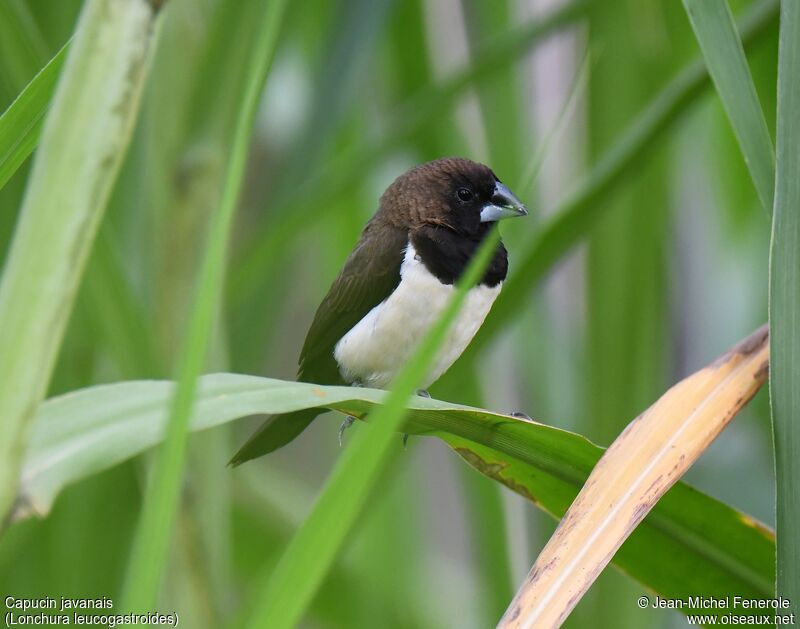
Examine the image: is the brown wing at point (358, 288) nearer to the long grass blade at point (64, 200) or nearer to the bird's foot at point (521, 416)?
the bird's foot at point (521, 416)

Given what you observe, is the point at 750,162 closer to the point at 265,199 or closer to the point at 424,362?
the point at 424,362

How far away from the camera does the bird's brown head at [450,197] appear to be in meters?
1.39

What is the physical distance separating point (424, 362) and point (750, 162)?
1.58ft

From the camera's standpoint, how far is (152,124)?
1253 millimetres

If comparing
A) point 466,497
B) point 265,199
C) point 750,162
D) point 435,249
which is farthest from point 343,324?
point 750,162

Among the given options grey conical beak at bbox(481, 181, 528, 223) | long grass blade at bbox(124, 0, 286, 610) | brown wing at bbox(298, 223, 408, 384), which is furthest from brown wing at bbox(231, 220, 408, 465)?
long grass blade at bbox(124, 0, 286, 610)

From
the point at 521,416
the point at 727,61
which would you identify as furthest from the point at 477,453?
the point at 727,61

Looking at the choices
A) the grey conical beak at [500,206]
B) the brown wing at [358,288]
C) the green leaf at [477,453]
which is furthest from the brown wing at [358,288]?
the green leaf at [477,453]

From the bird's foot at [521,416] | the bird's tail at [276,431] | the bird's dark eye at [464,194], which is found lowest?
the bird's tail at [276,431]

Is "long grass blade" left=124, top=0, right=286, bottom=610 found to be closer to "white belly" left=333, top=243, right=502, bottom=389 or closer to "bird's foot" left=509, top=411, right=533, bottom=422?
"bird's foot" left=509, top=411, right=533, bottom=422

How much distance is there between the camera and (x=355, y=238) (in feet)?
5.61

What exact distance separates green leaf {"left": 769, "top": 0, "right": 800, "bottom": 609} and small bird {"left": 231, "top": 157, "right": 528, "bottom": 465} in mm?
572

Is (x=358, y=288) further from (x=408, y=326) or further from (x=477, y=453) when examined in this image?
(x=477, y=453)

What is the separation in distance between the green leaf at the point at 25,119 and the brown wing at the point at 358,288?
70cm
